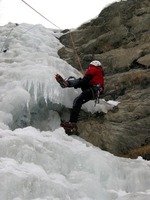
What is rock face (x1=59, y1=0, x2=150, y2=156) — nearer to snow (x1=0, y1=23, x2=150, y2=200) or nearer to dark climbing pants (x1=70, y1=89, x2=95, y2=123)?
dark climbing pants (x1=70, y1=89, x2=95, y2=123)

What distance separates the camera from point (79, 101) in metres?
8.97

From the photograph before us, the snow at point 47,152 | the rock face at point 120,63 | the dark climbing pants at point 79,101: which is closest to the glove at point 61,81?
the snow at point 47,152

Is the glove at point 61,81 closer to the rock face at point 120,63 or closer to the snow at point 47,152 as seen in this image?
the snow at point 47,152

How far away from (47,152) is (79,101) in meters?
2.68

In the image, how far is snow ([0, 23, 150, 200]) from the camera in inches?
215

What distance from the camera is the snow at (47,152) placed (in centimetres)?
547

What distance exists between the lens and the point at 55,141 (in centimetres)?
703

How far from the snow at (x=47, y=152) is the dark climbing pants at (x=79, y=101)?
1.05ft

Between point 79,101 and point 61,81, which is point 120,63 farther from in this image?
point 61,81

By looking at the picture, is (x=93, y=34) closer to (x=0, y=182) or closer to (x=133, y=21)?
(x=133, y=21)

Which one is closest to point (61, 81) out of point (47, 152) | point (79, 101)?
point (79, 101)

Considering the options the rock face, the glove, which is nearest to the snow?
the glove

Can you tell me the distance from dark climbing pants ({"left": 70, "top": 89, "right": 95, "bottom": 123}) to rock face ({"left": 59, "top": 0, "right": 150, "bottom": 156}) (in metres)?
0.35

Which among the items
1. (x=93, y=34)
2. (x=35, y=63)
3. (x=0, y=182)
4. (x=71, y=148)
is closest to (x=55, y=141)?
(x=71, y=148)
